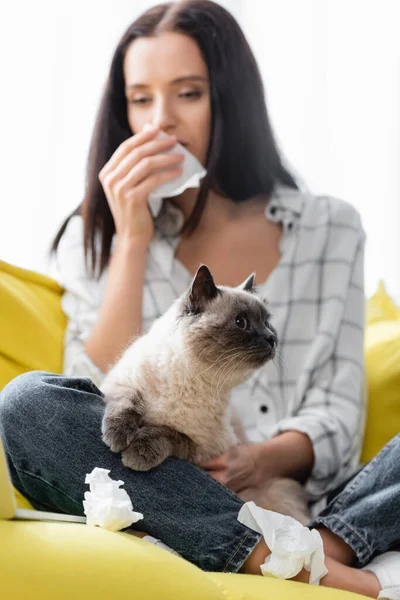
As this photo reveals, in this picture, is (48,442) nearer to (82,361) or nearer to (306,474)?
(82,361)

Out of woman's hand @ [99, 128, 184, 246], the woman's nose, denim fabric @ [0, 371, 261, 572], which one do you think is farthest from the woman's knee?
the woman's nose

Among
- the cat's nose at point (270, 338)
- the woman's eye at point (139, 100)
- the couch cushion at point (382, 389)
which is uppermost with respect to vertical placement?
the woman's eye at point (139, 100)

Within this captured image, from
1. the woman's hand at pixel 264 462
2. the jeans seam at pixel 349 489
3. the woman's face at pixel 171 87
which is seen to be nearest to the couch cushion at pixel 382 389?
the woman's hand at pixel 264 462

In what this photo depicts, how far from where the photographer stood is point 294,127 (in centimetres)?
329

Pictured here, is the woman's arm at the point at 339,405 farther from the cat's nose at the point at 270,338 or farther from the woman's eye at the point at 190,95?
the woman's eye at the point at 190,95

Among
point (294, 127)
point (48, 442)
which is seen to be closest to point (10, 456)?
point (48, 442)

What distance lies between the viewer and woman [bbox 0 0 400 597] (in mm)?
1867

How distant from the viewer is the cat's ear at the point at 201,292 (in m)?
1.42

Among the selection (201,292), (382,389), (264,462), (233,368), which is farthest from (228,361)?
(382,389)

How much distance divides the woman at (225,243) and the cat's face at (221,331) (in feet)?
0.73

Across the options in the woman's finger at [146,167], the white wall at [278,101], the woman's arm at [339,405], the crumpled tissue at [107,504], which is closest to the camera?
the crumpled tissue at [107,504]

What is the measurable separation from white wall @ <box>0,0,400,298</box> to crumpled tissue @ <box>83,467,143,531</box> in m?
1.67

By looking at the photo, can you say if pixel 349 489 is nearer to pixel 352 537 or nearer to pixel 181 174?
pixel 352 537

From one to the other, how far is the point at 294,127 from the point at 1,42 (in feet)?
3.87
